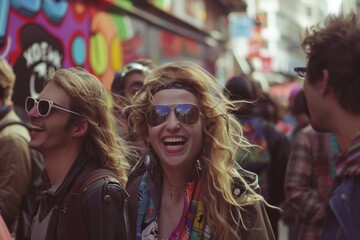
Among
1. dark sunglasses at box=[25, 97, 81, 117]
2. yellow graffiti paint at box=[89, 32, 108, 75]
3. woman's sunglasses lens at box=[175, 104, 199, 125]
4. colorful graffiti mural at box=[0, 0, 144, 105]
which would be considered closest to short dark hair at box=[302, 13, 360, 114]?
woman's sunglasses lens at box=[175, 104, 199, 125]

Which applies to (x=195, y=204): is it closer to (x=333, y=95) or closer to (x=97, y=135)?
(x=97, y=135)

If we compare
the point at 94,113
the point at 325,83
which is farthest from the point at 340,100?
the point at 94,113

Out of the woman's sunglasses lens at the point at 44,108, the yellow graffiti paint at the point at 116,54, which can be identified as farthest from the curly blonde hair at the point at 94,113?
the yellow graffiti paint at the point at 116,54

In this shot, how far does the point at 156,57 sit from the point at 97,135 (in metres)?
10.9

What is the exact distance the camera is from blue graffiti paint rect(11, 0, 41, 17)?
24.2 ft

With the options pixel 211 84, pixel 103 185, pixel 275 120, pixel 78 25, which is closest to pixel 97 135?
pixel 103 185

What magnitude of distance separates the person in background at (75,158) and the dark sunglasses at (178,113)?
33 cm

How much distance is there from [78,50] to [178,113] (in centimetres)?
648

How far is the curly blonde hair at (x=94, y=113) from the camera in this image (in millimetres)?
3037

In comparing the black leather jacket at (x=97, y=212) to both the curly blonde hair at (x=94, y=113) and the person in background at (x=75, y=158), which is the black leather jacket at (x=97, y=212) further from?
the curly blonde hair at (x=94, y=113)

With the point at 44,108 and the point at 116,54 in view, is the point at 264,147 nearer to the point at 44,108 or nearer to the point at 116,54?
the point at 44,108

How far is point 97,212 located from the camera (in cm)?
262

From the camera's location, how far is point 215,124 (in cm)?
295

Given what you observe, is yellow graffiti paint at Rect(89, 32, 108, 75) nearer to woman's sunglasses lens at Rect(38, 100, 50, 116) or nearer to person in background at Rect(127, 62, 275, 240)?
woman's sunglasses lens at Rect(38, 100, 50, 116)
